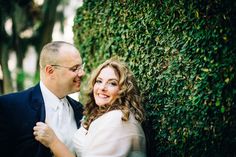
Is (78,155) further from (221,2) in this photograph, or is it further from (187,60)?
(221,2)

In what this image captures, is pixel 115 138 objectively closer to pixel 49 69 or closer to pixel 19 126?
→ pixel 19 126

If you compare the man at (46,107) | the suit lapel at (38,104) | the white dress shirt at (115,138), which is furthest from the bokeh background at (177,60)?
the suit lapel at (38,104)

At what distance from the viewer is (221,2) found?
3.59 metres

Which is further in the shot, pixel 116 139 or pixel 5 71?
pixel 5 71

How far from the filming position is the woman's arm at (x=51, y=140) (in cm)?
428

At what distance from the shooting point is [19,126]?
4.43m

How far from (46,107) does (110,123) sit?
3.20ft

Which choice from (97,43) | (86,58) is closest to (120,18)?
(97,43)

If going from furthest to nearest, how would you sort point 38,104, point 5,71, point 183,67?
point 5,71 < point 38,104 < point 183,67

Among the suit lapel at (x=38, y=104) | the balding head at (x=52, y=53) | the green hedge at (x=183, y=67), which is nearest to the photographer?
the green hedge at (x=183, y=67)

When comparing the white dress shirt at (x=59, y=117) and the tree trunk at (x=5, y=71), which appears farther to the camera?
the tree trunk at (x=5, y=71)

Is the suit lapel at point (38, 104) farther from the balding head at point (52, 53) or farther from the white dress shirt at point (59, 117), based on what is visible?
the balding head at point (52, 53)

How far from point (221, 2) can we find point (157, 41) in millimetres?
1001

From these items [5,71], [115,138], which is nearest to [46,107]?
[115,138]
